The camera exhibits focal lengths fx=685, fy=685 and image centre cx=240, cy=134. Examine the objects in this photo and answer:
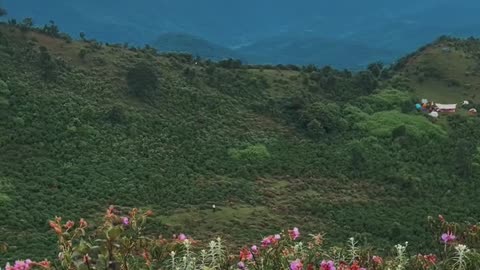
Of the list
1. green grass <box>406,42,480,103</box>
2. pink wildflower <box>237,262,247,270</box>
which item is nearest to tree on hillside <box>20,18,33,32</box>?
green grass <box>406,42,480,103</box>

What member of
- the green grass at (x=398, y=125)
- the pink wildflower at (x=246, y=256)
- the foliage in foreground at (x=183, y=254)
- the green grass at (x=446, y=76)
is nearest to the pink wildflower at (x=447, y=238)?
the foliage in foreground at (x=183, y=254)

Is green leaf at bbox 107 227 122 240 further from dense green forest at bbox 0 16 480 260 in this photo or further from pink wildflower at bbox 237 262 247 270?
dense green forest at bbox 0 16 480 260

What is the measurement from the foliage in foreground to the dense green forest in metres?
21.4

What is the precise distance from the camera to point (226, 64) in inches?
2434

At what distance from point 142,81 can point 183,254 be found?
142 feet

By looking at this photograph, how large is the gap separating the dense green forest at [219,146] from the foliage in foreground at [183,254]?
2142 cm

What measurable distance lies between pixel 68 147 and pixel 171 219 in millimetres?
9435

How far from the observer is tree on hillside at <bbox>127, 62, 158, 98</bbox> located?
162 ft

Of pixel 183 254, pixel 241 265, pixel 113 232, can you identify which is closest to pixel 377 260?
pixel 241 265

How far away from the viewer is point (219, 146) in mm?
46469

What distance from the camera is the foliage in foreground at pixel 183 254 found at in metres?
5.96

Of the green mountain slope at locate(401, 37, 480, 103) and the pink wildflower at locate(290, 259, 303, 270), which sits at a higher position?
the green mountain slope at locate(401, 37, 480, 103)

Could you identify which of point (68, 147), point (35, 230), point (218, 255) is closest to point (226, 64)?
point (68, 147)

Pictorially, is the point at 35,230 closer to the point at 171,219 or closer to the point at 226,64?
the point at 171,219
